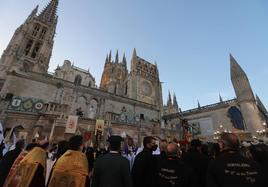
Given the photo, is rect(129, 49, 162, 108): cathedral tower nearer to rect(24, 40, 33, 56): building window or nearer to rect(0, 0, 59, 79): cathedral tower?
rect(0, 0, 59, 79): cathedral tower

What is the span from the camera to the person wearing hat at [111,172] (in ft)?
8.41

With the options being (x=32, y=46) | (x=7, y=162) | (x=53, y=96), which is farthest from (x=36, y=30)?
(x=7, y=162)

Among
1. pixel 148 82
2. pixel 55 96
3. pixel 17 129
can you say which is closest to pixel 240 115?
pixel 148 82

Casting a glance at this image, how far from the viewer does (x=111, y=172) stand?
2604 millimetres

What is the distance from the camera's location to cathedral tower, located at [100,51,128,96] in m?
44.1

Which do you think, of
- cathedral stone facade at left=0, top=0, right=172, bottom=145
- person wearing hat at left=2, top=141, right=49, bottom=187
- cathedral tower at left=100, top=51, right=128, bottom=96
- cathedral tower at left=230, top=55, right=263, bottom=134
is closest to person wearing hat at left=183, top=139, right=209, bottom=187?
A: person wearing hat at left=2, top=141, right=49, bottom=187

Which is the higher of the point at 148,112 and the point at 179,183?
the point at 148,112

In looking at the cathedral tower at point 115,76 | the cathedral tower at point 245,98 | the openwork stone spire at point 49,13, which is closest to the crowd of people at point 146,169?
the cathedral tower at point 245,98

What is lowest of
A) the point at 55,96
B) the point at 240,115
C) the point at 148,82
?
the point at 240,115

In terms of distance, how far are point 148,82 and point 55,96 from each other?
89.1 ft

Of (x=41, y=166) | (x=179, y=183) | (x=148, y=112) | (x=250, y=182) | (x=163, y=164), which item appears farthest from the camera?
(x=148, y=112)

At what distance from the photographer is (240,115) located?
891 inches

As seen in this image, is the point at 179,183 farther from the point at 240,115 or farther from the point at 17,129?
the point at 240,115

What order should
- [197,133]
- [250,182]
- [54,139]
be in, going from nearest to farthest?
[250,182], [54,139], [197,133]
